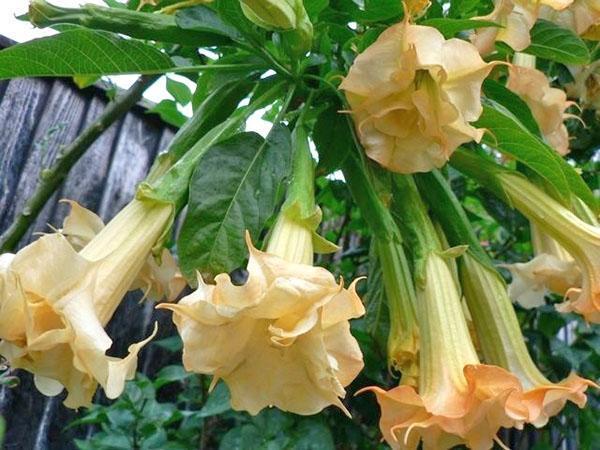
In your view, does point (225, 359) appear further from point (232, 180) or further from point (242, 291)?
point (232, 180)

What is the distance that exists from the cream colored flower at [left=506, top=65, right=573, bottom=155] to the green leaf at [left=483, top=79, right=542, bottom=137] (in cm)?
4

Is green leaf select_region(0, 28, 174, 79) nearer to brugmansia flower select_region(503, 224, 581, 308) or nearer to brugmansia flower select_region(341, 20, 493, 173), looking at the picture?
brugmansia flower select_region(341, 20, 493, 173)

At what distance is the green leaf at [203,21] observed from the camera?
0.76 m

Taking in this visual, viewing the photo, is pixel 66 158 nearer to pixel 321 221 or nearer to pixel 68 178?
pixel 321 221

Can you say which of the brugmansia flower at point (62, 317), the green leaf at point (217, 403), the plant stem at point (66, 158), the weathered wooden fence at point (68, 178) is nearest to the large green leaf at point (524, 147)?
the brugmansia flower at point (62, 317)

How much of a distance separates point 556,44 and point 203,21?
377 millimetres

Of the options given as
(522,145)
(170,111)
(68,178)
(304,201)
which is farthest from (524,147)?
(68,178)

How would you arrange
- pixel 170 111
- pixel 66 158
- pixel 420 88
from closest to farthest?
pixel 420 88 → pixel 66 158 → pixel 170 111

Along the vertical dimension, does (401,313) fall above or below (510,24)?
below

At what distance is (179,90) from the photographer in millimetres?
1390

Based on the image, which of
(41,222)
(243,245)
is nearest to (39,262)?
(243,245)

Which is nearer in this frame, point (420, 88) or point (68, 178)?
point (420, 88)

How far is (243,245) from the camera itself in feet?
2.23

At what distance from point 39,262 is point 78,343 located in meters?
0.07
